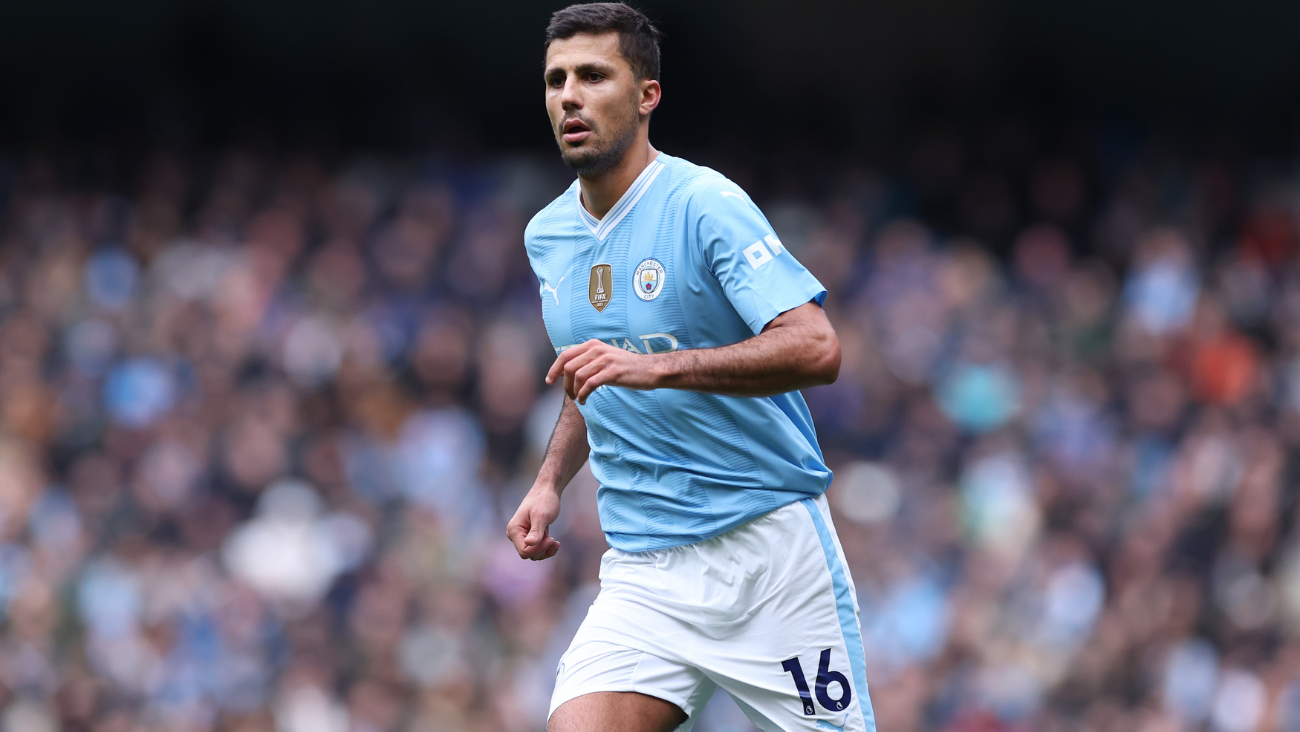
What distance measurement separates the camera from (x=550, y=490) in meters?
4.07

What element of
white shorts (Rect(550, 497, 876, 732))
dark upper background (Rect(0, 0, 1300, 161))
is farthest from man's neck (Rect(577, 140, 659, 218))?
dark upper background (Rect(0, 0, 1300, 161))

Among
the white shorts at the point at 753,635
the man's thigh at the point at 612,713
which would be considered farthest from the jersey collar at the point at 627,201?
the man's thigh at the point at 612,713

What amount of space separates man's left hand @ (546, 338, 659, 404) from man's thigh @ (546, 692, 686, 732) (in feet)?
3.06

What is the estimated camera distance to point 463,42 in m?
14.3

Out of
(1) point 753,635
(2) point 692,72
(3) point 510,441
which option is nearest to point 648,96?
(1) point 753,635

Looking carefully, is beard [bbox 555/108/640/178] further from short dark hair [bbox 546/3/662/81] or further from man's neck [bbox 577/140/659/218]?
short dark hair [bbox 546/3/662/81]

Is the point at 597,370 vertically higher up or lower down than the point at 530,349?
higher up

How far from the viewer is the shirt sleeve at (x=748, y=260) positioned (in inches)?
136

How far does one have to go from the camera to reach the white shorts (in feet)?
12.3

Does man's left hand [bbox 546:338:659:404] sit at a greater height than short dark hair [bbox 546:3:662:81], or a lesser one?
lesser

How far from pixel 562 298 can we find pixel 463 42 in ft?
36.0

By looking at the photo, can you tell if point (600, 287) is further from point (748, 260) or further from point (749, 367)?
point (749, 367)

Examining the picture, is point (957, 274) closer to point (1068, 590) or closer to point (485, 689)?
point (1068, 590)

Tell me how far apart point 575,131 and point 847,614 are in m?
1.47
